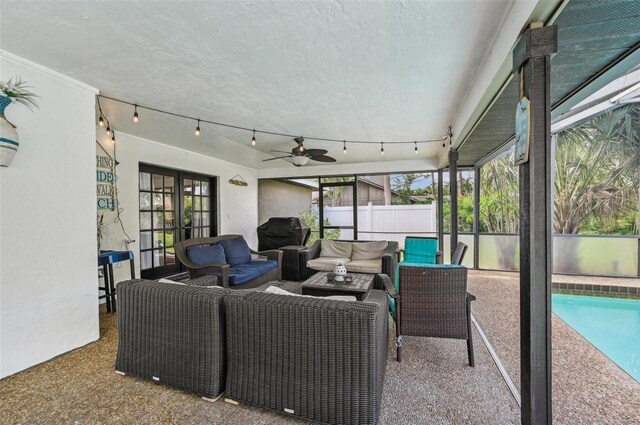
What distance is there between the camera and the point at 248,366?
1.82 meters

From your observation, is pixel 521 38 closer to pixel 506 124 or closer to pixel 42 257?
pixel 506 124

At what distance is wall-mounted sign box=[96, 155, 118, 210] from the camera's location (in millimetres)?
3723

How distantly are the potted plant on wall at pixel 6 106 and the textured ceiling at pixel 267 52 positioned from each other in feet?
0.84

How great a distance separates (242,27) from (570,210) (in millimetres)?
6398

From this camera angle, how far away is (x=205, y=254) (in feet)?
13.1

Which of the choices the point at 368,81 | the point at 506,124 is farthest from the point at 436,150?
the point at 368,81

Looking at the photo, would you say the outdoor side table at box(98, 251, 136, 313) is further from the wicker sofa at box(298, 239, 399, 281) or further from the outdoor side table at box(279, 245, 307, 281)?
the wicker sofa at box(298, 239, 399, 281)

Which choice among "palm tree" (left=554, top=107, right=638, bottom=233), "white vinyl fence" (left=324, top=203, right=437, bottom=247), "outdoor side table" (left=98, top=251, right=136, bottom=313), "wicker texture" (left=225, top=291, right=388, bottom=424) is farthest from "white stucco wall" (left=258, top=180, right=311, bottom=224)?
"wicker texture" (left=225, top=291, right=388, bottom=424)

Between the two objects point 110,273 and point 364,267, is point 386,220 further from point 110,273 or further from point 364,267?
point 110,273

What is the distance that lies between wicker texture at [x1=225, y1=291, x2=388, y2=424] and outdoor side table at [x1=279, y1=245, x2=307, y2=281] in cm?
320

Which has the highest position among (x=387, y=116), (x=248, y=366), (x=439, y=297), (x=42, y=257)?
(x=387, y=116)

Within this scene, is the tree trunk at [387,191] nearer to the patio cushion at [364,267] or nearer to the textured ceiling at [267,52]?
the patio cushion at [364,267]

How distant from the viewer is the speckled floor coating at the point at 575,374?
5.93ft

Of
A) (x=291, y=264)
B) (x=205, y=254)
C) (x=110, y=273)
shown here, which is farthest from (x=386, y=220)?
(x=110, y=273)
